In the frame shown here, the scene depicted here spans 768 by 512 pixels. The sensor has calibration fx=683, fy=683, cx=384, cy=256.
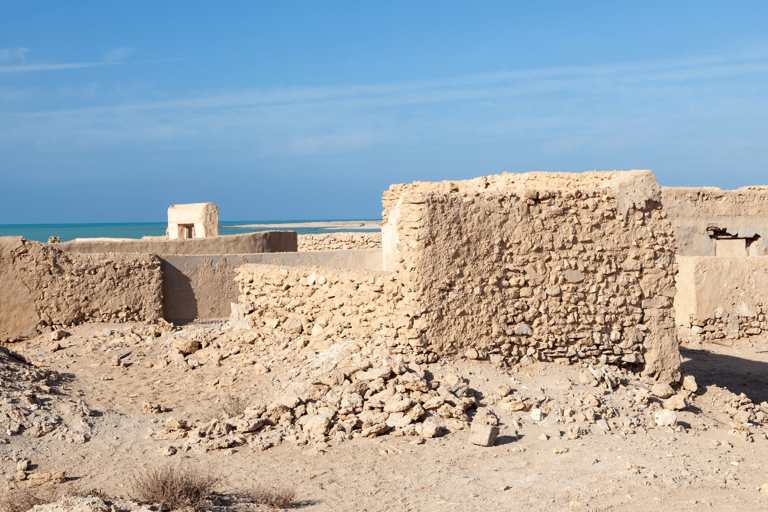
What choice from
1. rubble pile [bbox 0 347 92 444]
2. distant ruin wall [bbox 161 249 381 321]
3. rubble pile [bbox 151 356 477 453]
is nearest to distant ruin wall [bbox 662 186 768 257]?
distant ruin wall [bbox 161 249 381 321]

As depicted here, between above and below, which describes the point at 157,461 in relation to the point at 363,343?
below

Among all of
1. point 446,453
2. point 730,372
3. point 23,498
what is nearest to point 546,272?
point 446,453

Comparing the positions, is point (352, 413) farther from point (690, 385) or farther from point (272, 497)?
point (690, 385)

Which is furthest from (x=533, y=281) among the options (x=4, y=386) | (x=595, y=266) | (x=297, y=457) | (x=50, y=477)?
(x=4, y=386)

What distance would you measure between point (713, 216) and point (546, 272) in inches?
324

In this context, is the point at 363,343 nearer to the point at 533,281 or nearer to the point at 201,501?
the point at 533,281

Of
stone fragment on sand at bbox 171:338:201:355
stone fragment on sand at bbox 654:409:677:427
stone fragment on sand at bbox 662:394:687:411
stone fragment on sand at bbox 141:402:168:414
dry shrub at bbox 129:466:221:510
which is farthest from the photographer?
stone fragment on sand at bbox 171:338:201:355

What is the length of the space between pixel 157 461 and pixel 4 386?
7.64ft

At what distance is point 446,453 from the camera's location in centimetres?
543

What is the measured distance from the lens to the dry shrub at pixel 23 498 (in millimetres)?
4223

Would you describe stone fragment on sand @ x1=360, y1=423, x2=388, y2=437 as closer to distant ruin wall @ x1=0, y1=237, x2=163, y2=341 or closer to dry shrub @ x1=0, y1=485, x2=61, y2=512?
dry shrub @ x1=0, y1=485, x2=61, y2=512

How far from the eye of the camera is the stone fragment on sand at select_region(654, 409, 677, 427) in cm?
625

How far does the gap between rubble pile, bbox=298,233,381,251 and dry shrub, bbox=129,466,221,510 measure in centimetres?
1708

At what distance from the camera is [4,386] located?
22.0 ft
